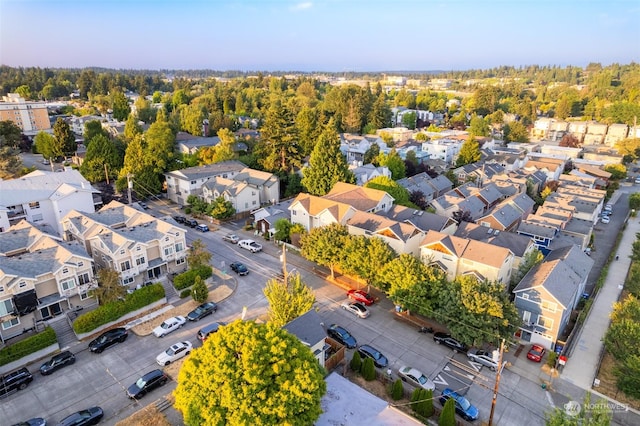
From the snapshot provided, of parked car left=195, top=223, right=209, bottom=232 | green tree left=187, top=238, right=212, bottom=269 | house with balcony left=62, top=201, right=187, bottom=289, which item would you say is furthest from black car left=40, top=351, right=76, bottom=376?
parked car left=195, top=223, right=209, bottom=232

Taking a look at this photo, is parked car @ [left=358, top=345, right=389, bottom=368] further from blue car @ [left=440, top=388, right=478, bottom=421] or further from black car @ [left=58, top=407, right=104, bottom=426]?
black car @ [left=58, top=407, right=104, bottom=426]

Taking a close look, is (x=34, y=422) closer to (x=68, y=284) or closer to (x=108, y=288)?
(x=108, y=288)

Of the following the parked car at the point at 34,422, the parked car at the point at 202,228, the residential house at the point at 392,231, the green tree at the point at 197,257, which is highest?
the residential house at the point at 392,231

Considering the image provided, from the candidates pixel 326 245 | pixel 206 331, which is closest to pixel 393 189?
pixel 326 245

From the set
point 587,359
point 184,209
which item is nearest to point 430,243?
point 587,359

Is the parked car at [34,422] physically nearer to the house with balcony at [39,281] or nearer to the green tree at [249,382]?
the green tree at [249,382]

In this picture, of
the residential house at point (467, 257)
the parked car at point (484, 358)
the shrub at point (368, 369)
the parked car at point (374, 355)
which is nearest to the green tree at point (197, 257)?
the parked car at point (374, 355)

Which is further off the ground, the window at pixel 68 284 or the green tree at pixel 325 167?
the green tree at pixel 325 167

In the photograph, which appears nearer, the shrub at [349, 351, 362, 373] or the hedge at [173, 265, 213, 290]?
the shrub at [349, 351, 362, 373]

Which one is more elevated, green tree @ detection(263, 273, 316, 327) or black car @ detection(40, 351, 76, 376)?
green tree @ detection(263, 273, 316, 327)
